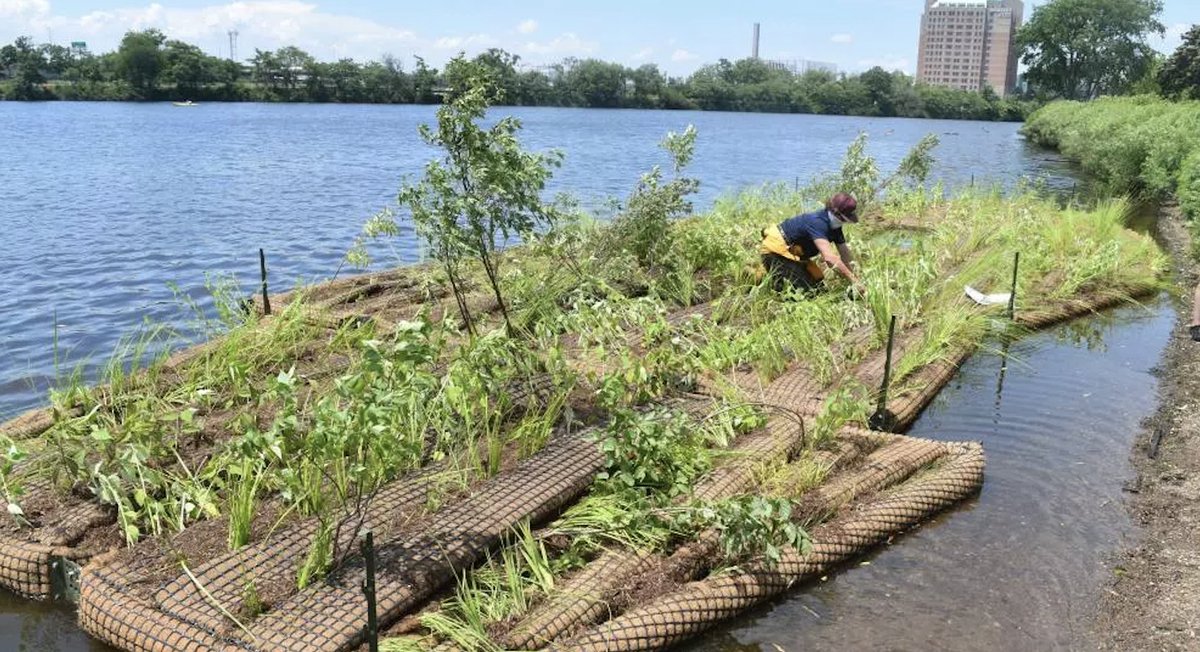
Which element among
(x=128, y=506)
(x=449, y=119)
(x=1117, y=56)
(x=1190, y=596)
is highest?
(x=1117, y=56)

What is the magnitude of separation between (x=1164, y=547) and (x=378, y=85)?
88.2 m

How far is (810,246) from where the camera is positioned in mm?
8125

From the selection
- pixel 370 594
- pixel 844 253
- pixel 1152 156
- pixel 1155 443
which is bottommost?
pixel 1155 443

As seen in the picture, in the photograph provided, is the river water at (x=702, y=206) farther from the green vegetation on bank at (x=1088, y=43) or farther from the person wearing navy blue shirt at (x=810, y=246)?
Result: the green vegetation on bank at (x=1088, y=43)

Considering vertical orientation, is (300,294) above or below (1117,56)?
below

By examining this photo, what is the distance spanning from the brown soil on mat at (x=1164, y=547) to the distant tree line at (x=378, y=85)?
249 feet

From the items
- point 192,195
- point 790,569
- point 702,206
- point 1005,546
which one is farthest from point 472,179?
point 192,195

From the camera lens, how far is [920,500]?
5035mm

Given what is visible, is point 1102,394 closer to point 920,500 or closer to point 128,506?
point 920,500

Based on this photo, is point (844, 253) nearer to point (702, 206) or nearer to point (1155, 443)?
point (1155, 443)

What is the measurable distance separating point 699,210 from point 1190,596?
571 inches

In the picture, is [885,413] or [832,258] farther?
[832,258]

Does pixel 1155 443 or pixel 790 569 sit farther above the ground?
pixel 1155 443

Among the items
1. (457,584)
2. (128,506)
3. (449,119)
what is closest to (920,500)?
(457,584)
